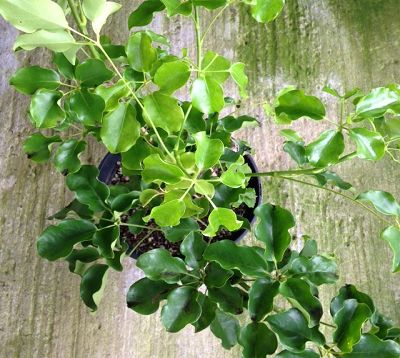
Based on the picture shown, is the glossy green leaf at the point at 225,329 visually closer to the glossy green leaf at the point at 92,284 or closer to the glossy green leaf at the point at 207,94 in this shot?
the glossy green leaf at the point at 92,284

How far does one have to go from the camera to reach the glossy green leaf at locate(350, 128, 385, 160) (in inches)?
28.5

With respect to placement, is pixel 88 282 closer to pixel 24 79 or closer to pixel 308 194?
pixel 24 79

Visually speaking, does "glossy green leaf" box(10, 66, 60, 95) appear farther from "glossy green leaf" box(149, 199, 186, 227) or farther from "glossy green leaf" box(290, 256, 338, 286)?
"glossy green leaf" box(290, 256, 338, 286)

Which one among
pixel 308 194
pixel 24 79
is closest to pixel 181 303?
pixel 24 79

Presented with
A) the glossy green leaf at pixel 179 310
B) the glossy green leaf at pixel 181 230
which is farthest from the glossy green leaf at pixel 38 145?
the glossy green leaf at pixel 179 310

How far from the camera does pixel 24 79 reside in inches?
29.6

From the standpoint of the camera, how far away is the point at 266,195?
1.36m

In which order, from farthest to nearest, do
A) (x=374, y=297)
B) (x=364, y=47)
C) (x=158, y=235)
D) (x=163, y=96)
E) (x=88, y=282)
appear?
(x=364, y=47)
(x=374, y=297)
(x=158, y=235)
(x=88, y=282)
(x=163, y=96)

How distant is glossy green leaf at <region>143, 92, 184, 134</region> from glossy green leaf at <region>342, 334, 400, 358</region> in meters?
0.41

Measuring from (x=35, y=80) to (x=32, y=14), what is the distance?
0.16 meters

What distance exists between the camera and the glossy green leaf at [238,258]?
28.9 inches

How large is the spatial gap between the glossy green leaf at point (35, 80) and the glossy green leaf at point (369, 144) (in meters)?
0.46

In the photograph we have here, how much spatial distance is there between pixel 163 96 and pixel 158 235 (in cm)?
52

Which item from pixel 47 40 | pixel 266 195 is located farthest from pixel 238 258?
pixel 266 195
